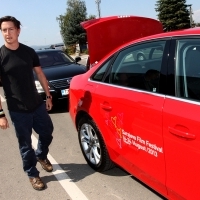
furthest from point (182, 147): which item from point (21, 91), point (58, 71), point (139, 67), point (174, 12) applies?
point (174, 12)

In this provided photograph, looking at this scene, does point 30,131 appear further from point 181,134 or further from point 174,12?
point 174,12

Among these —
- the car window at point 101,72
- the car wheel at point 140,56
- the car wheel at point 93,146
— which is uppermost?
the car wheel at point 140,56

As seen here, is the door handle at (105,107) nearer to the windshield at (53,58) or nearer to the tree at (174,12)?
the windshield at (53,58)

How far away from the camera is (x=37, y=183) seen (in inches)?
137

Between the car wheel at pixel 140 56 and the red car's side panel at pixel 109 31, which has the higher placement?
the red car's side panel at pixel 109 31

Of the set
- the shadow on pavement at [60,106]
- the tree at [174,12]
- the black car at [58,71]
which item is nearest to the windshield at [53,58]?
the black car at [58,71]

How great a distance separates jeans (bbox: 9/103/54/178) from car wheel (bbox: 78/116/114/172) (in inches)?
17.4

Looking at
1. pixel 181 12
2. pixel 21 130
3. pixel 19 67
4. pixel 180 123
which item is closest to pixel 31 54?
pixel 19 67

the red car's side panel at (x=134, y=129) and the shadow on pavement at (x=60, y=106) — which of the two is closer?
the red car's side panel at (x=134, y=129)

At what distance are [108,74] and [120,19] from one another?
1451 mm

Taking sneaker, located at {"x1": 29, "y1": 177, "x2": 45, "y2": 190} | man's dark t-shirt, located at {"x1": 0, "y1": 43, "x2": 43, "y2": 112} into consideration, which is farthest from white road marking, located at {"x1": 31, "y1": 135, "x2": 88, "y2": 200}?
man's dark t-shirt, located at {"x1": 0, "y1": 43, "x2": 43, "y2": 112}

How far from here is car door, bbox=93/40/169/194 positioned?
2408mm

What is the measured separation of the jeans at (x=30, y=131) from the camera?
11.0ft

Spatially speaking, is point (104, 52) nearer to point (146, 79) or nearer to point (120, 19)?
point (120, 19)
